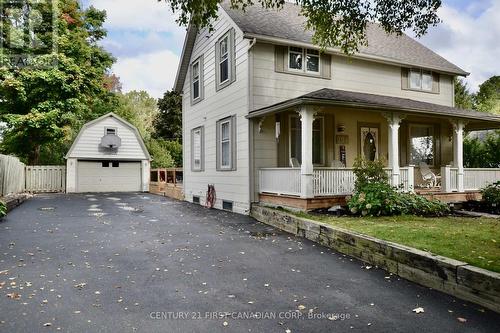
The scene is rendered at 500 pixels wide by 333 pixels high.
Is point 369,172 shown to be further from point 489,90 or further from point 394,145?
point 489,90

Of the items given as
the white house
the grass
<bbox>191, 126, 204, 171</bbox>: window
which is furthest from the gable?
the grass

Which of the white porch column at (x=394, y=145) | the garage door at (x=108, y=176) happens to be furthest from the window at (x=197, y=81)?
the garage door at (x=108, y=176)

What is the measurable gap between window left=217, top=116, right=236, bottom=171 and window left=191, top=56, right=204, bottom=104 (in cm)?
262

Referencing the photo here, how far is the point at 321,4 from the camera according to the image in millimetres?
7074

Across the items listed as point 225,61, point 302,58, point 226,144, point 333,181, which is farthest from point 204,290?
point 225,61

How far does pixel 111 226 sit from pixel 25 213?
15.5ft

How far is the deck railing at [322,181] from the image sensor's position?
980 cm

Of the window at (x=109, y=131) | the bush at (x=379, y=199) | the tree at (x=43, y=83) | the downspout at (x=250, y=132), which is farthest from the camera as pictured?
the window at (x=109, y=131)

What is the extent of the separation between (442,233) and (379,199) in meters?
2.45

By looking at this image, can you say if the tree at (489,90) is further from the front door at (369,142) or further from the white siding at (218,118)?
the white siding at (218,118)

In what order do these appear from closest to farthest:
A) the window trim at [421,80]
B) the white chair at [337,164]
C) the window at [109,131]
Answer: the white chair at [337,164] → the window trim at [421,80] → the window at [109,131]

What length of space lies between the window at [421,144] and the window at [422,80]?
177cm

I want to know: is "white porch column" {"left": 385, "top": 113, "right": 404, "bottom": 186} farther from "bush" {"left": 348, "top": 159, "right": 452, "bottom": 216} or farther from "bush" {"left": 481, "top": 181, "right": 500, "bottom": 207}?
"bush" {"left": 481, "top": 181, "right": 500, "bottom": 207}

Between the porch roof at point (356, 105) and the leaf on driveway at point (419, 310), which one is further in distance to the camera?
the porch roof at point (356, 105)
